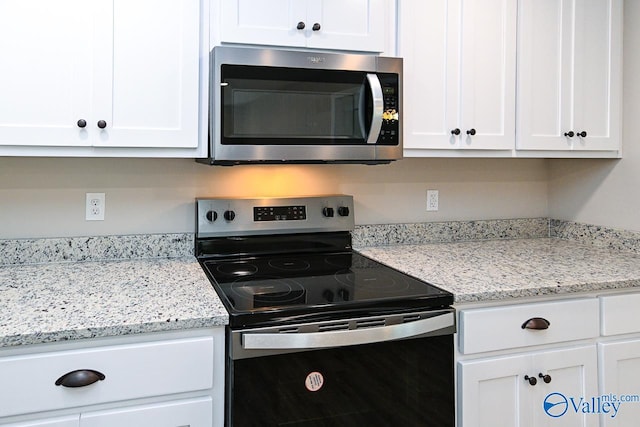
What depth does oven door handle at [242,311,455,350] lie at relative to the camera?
1386 millimetres

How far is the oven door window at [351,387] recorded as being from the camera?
140 cm

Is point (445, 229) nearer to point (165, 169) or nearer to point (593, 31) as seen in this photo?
point (593, 31)

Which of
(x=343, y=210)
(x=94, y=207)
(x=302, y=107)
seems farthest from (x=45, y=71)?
(x=343, y=210)

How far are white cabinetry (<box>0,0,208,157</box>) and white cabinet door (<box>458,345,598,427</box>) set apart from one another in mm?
1189

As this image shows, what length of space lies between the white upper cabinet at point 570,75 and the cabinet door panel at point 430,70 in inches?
12.0

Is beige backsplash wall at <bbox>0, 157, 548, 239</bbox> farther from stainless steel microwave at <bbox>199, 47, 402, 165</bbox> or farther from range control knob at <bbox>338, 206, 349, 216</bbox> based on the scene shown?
stainless steel microwave at <bbox>199, 47, 402, 165</bbox>

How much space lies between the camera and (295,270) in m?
1.94

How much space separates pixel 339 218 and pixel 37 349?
1.27 meters

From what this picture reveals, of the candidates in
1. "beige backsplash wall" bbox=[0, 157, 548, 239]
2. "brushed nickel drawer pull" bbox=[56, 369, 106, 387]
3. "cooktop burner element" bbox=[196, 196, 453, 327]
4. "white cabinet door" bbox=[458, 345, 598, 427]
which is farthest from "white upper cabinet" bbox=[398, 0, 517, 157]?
"brushed nickel drawer pull" bbox=[56, 369, 106, 387]

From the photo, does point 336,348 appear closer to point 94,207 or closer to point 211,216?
point 211,216

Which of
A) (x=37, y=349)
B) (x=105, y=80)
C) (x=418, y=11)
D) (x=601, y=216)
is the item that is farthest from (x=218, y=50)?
(x=601, y=216)

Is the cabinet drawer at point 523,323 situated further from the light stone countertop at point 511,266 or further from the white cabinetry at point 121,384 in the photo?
the white cabinetry at point 121,384

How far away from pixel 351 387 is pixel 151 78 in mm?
1144

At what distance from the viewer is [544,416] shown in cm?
176
